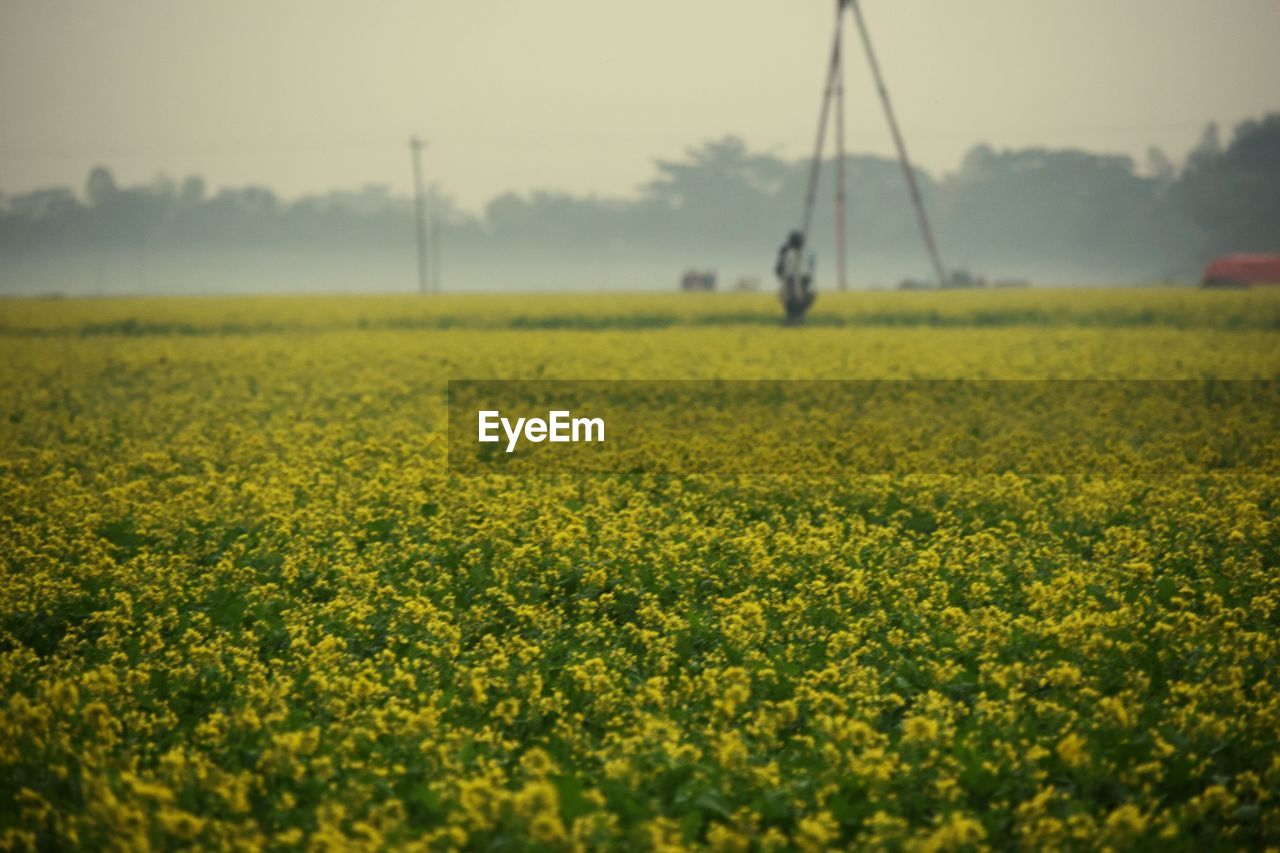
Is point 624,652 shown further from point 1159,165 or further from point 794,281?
point 1159,165

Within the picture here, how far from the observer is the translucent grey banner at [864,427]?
38.4ft

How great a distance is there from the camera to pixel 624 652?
665 centimetres

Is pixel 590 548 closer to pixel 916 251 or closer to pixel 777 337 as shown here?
pixel 777 337

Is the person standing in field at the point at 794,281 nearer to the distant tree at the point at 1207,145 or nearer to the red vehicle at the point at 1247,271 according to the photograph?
the red vehicle at the point at 1247,271

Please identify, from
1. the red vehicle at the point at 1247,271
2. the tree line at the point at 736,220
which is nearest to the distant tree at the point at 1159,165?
the tree line at the point at 736,220

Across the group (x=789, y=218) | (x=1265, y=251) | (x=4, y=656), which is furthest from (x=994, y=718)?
(x=789, y=218)

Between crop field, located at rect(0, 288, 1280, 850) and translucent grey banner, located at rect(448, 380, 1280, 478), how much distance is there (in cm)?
30

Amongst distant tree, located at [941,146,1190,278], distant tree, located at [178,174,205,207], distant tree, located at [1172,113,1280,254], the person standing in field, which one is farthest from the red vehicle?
distant tree, located at [178,174,205,207]

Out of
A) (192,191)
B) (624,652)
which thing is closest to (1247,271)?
(624,652)

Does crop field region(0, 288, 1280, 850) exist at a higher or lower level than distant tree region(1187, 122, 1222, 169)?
lower

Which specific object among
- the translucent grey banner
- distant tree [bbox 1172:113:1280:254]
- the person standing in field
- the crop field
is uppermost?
distant tree [bbox 1172:113:1280:254]

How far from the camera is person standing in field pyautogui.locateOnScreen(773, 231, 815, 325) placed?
30.5m

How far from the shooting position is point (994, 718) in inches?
226

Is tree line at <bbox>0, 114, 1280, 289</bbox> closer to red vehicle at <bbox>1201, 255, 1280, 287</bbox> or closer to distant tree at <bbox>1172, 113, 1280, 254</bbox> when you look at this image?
distant tree at <bbox>1172, 113, 1280, 254</bbox>
